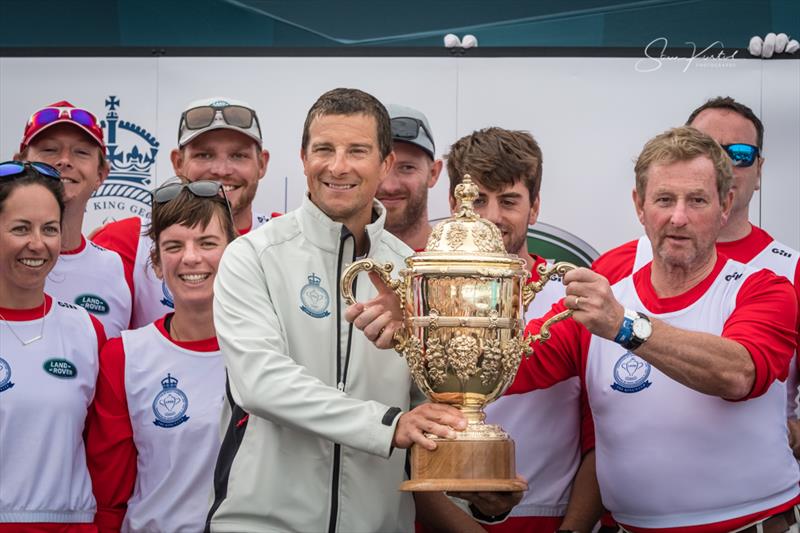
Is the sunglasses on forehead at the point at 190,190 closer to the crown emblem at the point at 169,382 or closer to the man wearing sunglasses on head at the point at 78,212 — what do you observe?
the man wearing sunglasses on head at the point at 78,212

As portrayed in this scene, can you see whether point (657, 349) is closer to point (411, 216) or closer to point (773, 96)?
point (411, 216)

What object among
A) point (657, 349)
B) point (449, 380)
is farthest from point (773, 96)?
point (449, 380)

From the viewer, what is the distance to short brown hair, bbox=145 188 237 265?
12.6ft

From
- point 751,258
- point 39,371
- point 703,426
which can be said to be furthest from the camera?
point 751,258

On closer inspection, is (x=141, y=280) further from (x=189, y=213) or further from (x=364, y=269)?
(x=364, y=269)

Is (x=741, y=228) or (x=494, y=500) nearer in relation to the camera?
(x=494, y=500)

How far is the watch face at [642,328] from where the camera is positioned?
123 inches

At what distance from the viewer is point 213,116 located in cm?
444

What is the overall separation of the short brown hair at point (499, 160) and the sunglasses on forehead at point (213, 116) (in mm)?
813

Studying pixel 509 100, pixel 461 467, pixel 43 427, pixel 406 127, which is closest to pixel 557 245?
pixel 509 100

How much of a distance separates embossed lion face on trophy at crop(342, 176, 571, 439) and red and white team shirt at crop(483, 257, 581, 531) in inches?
28.7

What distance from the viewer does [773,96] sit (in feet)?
15.6

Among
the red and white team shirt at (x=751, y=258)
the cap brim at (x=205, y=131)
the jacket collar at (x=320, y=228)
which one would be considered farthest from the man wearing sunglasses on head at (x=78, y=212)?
the red and white team shirt at (x=751, y=258)

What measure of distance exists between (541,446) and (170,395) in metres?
1.13
